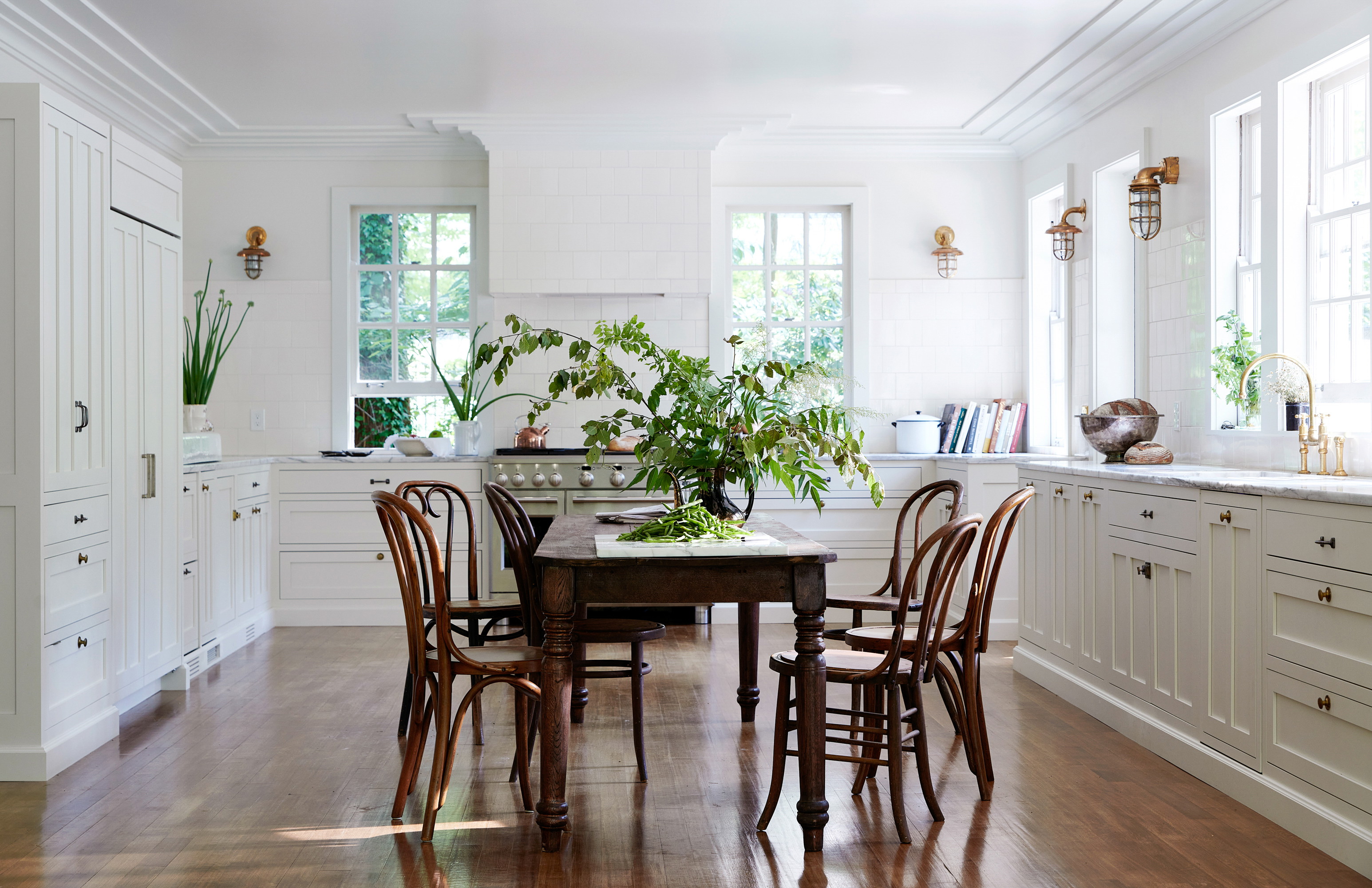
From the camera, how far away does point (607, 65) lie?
5258 millimetres

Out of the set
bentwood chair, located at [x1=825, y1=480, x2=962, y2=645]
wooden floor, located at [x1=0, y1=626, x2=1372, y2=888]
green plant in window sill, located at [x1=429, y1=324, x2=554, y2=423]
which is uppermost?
green plant in window sill, located at [x1=429, y1=324, x2=554, y2=423]

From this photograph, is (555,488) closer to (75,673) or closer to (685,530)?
(75,673)

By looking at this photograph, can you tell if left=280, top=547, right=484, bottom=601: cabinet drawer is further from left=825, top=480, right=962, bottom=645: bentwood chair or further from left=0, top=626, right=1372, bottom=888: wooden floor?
left=825, top=480, right=962, bottom=645: bentwood chair

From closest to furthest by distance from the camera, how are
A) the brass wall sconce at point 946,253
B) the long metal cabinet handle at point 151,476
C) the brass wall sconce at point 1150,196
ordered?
the long metal cabinet handle at point 151,476 → the brass wall sconce at point 1150,196 → the brass wall sconce at point 946,253

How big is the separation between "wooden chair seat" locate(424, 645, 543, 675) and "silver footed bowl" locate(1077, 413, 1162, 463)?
2.68 metres

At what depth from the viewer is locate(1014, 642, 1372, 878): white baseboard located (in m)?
2.72

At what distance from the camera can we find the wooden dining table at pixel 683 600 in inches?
108

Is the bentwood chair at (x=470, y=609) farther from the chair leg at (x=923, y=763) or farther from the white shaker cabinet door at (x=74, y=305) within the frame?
the chair leg at (x=923, y=763)

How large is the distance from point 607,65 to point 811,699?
142 inches

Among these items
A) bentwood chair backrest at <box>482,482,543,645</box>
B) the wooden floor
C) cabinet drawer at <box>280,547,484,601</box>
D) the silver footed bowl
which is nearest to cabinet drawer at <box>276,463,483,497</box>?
cabinet drawer at <box>280,547,484,601</box>

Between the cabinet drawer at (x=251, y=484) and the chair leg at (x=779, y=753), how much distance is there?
3541mm

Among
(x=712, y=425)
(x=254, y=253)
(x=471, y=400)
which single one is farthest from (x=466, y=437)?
(x=712, y=425)

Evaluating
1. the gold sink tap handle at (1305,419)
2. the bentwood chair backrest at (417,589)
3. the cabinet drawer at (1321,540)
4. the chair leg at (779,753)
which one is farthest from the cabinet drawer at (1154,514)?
the bentwood chair backrest at (417,589)

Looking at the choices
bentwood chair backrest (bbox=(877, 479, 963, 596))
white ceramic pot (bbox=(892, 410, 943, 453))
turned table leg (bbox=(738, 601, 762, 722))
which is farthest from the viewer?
white ceramic pot (bbox=(892, 410, 943, 453))
